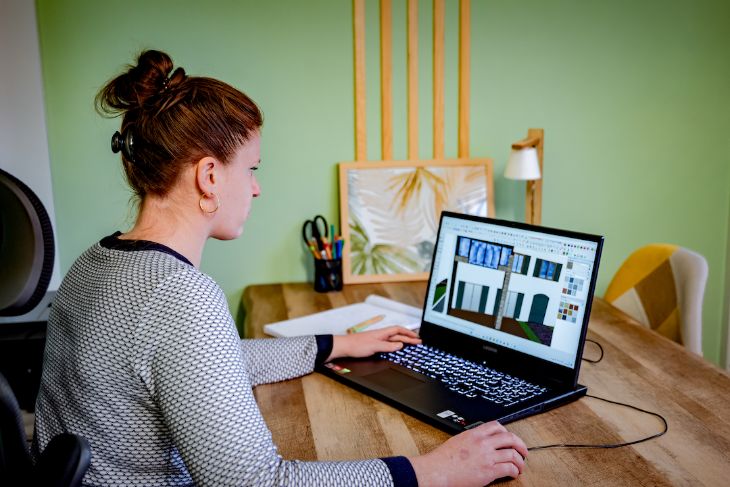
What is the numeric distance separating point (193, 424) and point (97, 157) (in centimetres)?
148

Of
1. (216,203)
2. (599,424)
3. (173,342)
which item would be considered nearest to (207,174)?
(216,203)

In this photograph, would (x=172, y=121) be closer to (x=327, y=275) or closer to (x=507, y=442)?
(x=507, y=442)

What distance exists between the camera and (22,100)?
2121mm

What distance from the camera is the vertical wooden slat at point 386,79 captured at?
226 cm

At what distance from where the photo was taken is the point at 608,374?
5.14ft

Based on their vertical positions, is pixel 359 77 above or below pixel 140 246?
above

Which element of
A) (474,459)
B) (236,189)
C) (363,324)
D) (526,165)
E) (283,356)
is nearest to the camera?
(474,459)

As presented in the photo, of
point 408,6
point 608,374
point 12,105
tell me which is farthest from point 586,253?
point 12,105

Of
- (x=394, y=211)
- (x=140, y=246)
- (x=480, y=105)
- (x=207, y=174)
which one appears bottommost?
(x=394, y=211)

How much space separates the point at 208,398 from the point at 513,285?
776mm

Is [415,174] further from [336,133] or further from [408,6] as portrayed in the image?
[408,6]

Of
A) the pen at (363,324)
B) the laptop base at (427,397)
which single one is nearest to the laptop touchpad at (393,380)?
the laptop base at (427,397)

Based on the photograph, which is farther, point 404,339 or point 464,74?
point 464,74

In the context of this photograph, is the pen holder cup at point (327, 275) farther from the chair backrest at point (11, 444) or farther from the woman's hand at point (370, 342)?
the chair backrest at point (11, 444)
